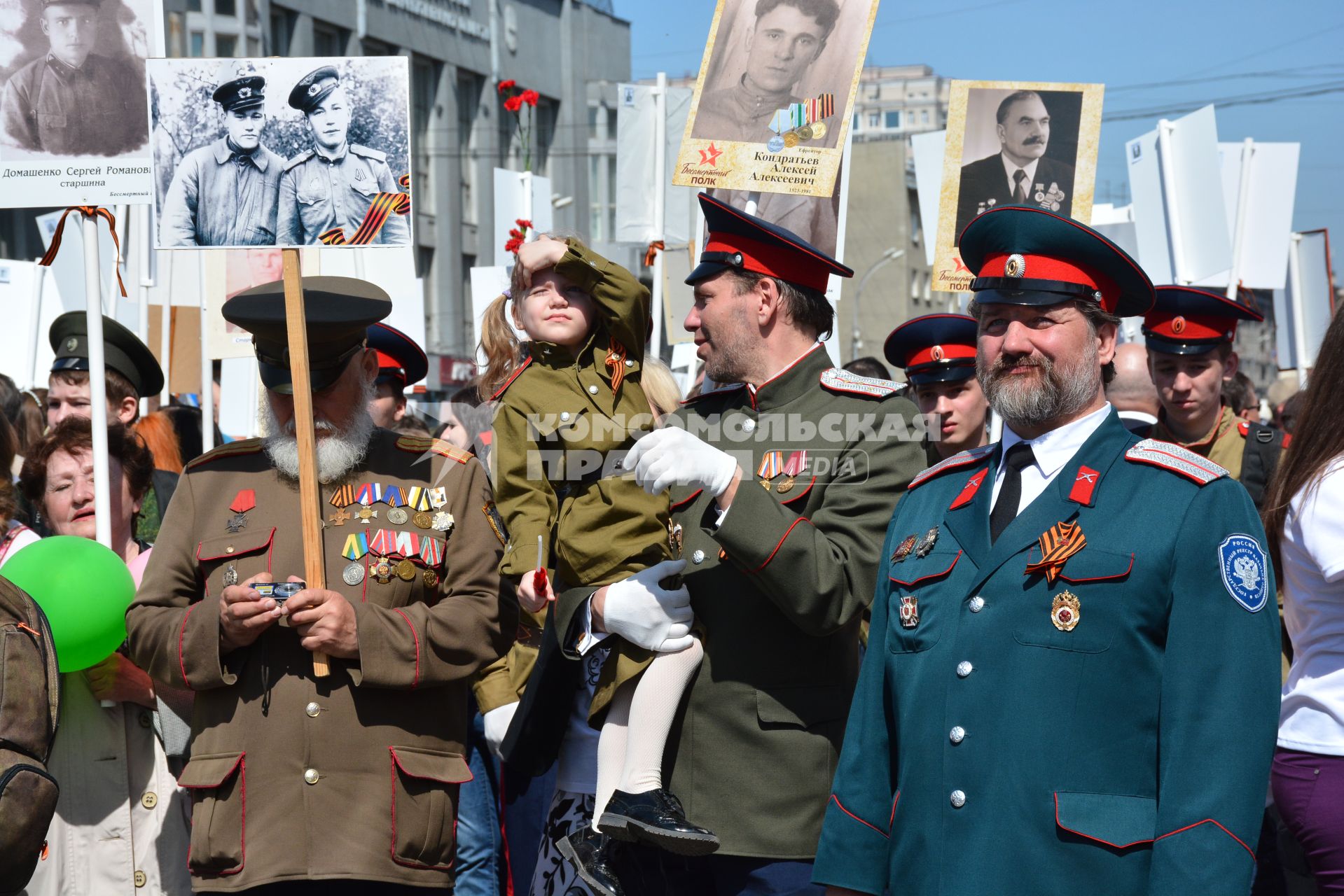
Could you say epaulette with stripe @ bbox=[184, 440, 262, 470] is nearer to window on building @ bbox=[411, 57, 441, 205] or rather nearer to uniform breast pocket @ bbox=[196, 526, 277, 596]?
uniform breast pocket @ bbox=[196, 526, 277, 596]

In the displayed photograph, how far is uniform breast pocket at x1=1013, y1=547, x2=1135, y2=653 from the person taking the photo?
272cm

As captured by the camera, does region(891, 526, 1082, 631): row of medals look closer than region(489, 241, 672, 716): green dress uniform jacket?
Yes

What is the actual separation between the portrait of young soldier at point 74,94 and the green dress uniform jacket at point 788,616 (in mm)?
2586

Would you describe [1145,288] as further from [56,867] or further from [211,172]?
[56,867]

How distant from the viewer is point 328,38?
37031mm

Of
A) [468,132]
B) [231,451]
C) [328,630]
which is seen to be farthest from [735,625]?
[468,132]

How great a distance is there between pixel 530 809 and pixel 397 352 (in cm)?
207

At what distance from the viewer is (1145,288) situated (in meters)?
3.07

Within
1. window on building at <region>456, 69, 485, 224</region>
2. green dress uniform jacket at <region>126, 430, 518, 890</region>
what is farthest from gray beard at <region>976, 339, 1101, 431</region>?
window on building at <region>456, 69, 485, 224</region>

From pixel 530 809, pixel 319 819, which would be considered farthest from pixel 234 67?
pixel 530 809

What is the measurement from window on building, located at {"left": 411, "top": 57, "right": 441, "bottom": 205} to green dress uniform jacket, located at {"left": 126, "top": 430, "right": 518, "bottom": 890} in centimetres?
3611

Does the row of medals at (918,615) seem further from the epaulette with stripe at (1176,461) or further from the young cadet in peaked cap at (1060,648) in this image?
the epaulette with stripe at (1176,461)

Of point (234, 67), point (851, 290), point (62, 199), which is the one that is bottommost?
point (851, 290)

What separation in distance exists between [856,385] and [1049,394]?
0.91 m
